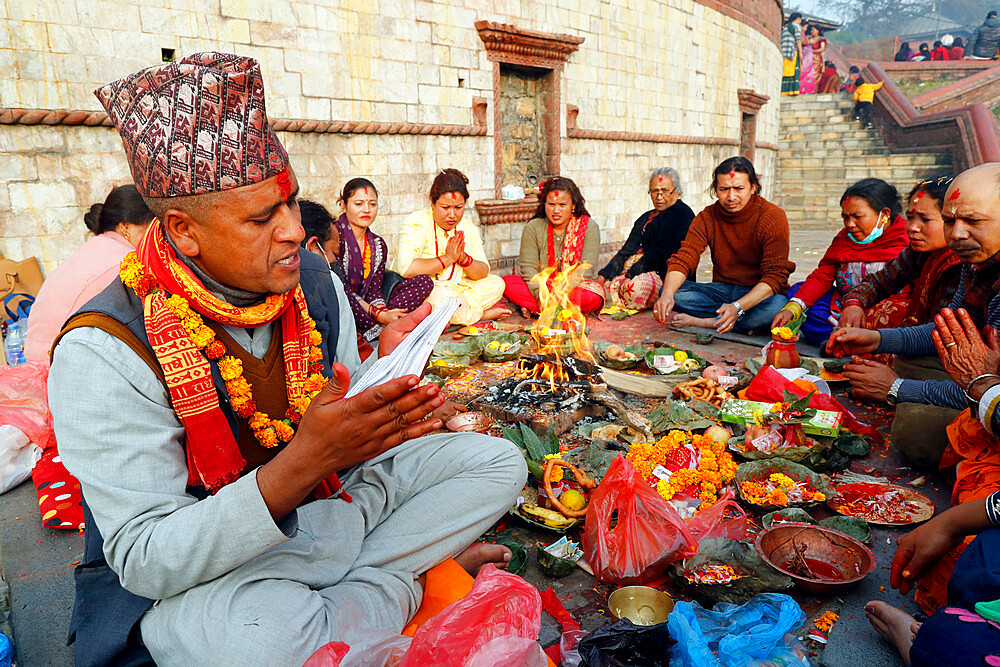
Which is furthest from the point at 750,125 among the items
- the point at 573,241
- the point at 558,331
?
the point at 558,331

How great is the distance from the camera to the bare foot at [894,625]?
2.01m

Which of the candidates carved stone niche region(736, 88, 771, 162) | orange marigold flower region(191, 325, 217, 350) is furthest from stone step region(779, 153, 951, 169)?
orange marigold flower region(191, 325, 217, 350)

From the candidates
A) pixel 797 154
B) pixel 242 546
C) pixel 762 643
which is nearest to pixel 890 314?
pixel 762 643

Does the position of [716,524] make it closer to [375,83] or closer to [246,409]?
[246,409]

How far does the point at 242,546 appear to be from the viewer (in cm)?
161

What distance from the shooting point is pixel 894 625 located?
80.9 inches

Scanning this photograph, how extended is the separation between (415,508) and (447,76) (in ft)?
26.6

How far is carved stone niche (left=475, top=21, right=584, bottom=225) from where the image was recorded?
9.64 meters

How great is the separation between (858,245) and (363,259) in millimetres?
4698

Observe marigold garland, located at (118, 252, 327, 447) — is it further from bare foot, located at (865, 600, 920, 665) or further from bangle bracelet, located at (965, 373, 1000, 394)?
bangle bracelet, located at (965, 373, 1000, 394)

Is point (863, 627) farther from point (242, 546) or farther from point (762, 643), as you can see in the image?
point (242, 546)

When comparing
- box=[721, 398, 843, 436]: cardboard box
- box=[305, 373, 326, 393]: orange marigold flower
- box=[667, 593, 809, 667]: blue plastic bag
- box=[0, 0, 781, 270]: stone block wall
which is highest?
box=[0, 0, 781, 270]: stone block wall

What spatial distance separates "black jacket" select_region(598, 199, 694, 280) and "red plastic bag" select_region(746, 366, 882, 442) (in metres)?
3.73

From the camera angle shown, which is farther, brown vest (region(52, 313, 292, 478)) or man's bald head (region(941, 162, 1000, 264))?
man's bald head (region(941, 162, 1000, 264))
